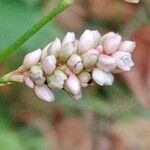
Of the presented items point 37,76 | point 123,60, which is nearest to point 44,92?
point 37,76

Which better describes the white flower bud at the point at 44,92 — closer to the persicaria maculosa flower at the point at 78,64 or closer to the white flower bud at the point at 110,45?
the persicaria maculosa flower at the point at 78,64

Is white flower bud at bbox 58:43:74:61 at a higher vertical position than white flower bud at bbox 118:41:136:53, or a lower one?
higher

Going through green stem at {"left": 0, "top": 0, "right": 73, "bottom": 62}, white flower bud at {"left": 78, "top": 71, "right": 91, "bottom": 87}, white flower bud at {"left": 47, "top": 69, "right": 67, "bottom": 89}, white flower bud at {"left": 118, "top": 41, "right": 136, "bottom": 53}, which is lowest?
white flower bud at {"left": 118, "top": 41, "right": 136, "bottom": 53}

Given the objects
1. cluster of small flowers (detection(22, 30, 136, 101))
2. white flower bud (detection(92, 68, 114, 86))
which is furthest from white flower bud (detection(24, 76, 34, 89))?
white flower bud (detection(92, 68, 114, 86))

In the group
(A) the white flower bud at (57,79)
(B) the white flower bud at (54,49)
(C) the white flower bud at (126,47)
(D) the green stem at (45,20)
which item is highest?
(D) the green stem at (45,20)

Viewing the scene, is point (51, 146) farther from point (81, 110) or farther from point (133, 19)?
point (133, 19)

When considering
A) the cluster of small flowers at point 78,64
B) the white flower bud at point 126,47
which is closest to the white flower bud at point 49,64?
the cluster of small flowers at point 78,64

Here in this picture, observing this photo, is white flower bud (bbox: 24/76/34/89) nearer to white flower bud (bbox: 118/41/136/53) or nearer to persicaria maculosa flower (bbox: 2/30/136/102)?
persicaria maculosa flower (bbox: 2/30/136/102)
